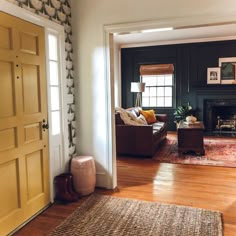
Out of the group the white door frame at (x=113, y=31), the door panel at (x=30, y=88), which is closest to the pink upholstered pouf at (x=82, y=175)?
the white door frame at (x=113, y=31)

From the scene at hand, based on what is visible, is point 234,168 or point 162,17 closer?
point 162,17

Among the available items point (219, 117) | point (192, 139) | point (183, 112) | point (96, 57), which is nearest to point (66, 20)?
point (96, 57)

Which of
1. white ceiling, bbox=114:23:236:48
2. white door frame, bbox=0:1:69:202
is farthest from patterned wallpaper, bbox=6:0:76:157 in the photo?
white ceiling, bbox=114:23:236:48

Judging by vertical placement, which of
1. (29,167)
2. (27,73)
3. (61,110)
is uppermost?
(27,73)

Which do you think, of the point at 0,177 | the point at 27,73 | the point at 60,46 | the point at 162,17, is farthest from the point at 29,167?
the point at 162,17

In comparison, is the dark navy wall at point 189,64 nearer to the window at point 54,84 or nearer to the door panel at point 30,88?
the window at point 54,84

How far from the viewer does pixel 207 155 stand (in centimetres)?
519

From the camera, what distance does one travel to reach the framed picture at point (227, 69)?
7129 millimetres

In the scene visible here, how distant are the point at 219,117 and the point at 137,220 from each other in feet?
18.4

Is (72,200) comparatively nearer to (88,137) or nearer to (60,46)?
(88,137)

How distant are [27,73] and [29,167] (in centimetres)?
97

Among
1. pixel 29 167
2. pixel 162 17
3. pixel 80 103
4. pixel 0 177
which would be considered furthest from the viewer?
pixel 80 103

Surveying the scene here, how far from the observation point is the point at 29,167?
276 centimetres

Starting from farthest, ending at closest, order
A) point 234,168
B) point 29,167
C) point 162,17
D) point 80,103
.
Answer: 1. point 234,168
2. point 80,103
3. point 162,17
4. point 29,167
